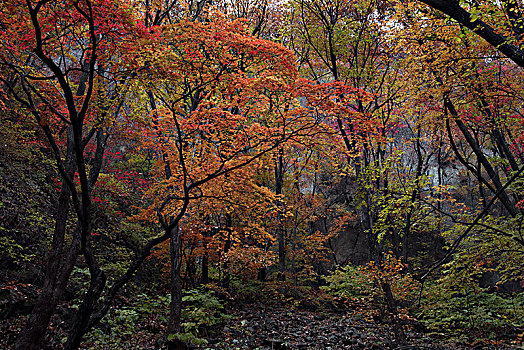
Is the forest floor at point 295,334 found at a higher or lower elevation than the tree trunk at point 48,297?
lower

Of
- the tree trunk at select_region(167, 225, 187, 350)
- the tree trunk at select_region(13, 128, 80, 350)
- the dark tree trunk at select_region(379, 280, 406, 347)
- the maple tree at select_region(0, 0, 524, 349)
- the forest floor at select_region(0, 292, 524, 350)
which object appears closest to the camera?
the maple tree at select_region(0, 0, 524, 349)

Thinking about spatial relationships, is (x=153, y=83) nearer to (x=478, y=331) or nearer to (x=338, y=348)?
(x=338, y=348)

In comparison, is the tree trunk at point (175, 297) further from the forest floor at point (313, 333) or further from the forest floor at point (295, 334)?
the forest floor at point (313, 333)

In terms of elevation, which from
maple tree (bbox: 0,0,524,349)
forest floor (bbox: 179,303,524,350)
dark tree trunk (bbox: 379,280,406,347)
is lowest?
forest floor (bbox: 179,303,524,350)

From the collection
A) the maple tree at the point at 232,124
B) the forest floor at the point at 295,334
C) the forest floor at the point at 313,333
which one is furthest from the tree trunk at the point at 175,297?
the forest floor at the point at 313,333

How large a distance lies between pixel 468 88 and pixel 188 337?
841 cm

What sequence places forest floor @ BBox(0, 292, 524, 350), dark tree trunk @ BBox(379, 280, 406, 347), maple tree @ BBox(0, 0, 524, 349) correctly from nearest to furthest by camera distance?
1. maple tree @ BBox(0, 0, 524, 349)
2. dark tree trunk @ BBox(379, 280, 406, 347)
3. forest floor @ BBox(0, 292, 524, 350)

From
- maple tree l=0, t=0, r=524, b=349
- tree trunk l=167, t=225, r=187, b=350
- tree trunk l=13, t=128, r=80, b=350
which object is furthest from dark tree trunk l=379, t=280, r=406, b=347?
tree trunk l=13, t=128, r=80, b=350

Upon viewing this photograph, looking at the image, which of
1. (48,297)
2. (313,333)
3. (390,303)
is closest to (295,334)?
(313,333)

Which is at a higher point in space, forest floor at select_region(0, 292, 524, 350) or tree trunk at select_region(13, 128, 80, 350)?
tree trunk at select_region(13, 128, 80, 350)

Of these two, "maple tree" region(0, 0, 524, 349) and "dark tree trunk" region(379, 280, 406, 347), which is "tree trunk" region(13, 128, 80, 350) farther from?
"dark tree trunk" region(379, 280, 406, 347)

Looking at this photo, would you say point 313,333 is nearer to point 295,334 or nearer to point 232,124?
point 295,334

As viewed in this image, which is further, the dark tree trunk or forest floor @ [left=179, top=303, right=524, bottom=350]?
forest floor @ [left=179, top=303, right=524, bottom=350]

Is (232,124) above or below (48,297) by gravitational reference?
above
